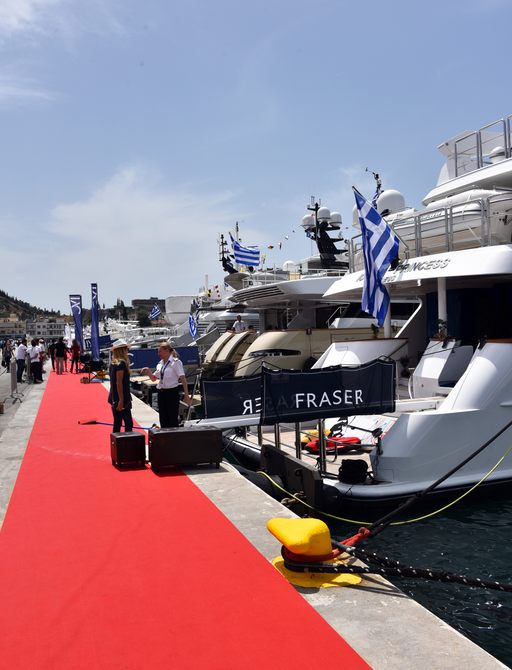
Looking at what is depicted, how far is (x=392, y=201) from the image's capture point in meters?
18.8

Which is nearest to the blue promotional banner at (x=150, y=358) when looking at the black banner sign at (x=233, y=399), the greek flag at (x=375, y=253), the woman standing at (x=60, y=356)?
the woman standing at (x=60, y=356)

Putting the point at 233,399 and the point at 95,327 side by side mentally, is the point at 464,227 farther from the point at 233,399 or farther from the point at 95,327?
the point at 95,327

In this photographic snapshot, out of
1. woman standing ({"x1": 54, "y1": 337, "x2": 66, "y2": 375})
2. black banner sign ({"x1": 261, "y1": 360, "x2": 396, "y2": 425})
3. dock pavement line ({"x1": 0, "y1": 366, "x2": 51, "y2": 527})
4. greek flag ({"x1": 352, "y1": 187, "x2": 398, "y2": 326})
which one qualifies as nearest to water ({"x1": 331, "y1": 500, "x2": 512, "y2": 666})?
black banner sign ({"x1": 261, "y1": 360, "x2": 396, "y2": 425})

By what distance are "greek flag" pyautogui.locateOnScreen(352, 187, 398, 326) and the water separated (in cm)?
397

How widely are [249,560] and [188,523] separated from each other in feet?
3.83

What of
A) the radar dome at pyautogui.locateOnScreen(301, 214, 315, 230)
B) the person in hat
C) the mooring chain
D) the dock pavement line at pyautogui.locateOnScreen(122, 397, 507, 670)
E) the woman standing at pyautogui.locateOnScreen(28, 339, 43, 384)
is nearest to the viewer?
the dock pavement line at pyautogui.locateOnScreen(122, 397, 507, 670)

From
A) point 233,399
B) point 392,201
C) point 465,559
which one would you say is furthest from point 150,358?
point 465,559

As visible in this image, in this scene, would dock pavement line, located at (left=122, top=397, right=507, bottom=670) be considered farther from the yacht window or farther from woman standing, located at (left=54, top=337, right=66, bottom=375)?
woman standing, located at (left=54, top=337, right=66, bottom=375)

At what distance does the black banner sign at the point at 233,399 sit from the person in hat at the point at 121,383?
1805 mm

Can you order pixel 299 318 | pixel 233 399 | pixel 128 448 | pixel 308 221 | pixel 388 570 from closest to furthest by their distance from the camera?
pixel 388 570 < pixel 233 399 < pixel 128 448 < pixel 299 318 < pixel 308 221

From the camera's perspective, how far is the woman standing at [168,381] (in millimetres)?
9383

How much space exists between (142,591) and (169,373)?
525 centimetres

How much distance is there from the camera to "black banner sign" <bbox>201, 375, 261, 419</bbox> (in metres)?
7.82

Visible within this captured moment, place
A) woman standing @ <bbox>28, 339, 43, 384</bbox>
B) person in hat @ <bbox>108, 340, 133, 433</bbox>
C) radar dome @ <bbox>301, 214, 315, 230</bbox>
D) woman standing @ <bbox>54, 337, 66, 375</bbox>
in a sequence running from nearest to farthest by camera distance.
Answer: person in hat @ <bbox>108, 340, 133, 433</bbox> → woman standing @ <bbox>28, 339, 43, 384</bbox> → woman standing @ <bbox>54, 337, 66, 375</bbox> → radar dome @ <bbox>301, 214, 315, 230</bbox>
